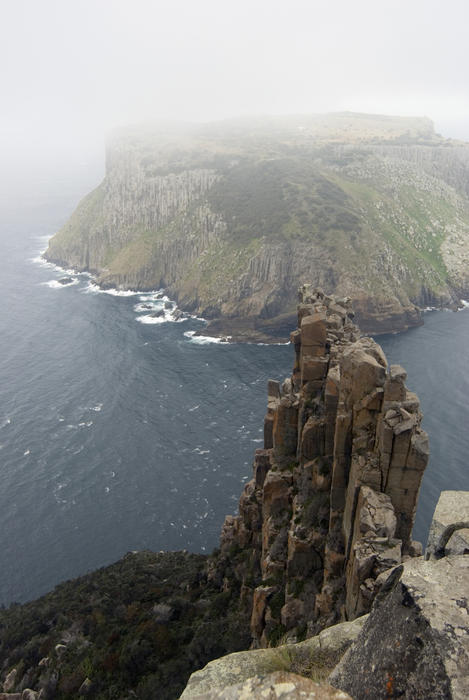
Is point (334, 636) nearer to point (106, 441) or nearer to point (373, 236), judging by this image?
point (106, 441)

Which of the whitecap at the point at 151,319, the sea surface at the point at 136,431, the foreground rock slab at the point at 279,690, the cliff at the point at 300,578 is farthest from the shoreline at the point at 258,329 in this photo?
the foreground rock slab at the point at 279,690

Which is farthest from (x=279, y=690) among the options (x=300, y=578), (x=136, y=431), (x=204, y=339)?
(x=204, y=339)

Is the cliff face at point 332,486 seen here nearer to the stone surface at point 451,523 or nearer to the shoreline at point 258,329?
the stone surface at point 451,523

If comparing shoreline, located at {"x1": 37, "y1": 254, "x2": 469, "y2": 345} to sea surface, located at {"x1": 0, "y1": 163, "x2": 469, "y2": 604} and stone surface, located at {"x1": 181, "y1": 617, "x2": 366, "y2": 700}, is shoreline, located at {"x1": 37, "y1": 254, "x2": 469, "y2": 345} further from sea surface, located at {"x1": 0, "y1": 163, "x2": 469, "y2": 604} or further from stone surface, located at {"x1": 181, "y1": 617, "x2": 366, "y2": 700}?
stone surface, located at {"x1": 181, "y1": 617, "x2": 366, "y2": 700}

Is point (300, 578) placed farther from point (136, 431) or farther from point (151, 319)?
point (151, 319)

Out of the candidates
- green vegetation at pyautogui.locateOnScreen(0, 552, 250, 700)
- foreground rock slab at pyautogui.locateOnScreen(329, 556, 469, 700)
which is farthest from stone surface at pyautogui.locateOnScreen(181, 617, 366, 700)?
green vegetation at pyautogui.locateOnScreen(0, 552, 250, 700)

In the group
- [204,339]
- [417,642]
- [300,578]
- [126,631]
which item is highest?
[417,642]
